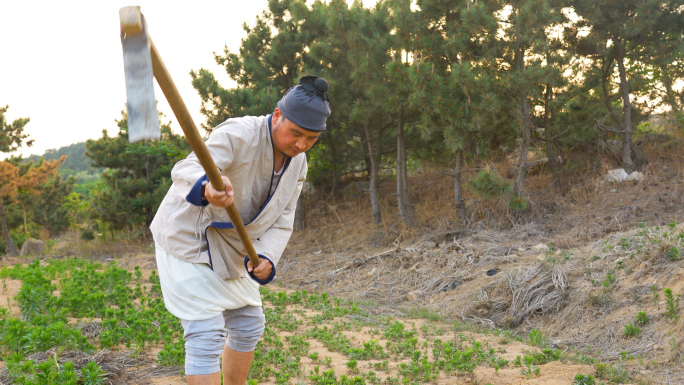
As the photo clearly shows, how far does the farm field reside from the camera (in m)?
3.57

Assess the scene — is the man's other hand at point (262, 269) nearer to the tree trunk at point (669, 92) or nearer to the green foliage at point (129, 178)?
the green foliage at point (129, 178)

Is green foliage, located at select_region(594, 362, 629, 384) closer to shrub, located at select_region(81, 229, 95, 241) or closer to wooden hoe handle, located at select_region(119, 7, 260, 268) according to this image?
wooden hoe handle, located at select_region(119, 7, 260, 268)

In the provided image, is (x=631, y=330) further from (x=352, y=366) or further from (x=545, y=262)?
(x=352, y=366)

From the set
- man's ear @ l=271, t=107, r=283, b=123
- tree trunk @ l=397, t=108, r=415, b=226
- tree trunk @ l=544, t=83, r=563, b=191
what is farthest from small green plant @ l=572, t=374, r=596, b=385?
tree trunk @ l=544, t=83, r=563, b=191

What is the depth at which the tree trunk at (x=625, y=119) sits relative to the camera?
35.4 ft

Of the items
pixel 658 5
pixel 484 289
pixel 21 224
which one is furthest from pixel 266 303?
pixel 21 224

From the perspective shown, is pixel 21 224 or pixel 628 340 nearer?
pixel 628 340

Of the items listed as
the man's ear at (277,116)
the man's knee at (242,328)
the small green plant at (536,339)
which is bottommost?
the small green plant at (536,339)

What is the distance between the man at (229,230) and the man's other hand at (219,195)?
9cm

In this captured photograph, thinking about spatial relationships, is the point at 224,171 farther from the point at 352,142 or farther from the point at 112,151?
the point at 112,151

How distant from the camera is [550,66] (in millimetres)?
8680

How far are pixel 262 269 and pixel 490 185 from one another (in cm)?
672

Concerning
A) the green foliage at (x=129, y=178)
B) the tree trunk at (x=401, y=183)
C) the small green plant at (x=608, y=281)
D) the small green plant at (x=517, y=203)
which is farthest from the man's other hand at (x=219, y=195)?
the green foliage at (x=129, y=178)

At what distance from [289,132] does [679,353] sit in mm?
3894
